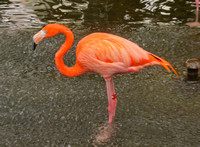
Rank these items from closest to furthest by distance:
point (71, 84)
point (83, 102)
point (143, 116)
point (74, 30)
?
1. point (143, 116)
2. point (83, 102)
3. point (71, 84)
4. point (74, 30)

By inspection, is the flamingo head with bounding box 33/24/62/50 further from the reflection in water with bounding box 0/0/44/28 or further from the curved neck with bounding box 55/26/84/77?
the reflection in water with bounding box 0/0/44/28

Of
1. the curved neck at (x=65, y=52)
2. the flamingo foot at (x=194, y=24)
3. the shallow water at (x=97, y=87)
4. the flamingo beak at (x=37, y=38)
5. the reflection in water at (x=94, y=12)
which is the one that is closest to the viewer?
the flamingo beak at (x=37, y=38)

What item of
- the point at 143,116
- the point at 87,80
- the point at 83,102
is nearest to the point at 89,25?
the point at 87,80

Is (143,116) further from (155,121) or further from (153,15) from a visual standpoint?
(153,15)

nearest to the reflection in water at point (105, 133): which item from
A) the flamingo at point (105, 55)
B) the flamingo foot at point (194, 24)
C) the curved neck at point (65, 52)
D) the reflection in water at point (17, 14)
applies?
the flamingo at point (105, 55)

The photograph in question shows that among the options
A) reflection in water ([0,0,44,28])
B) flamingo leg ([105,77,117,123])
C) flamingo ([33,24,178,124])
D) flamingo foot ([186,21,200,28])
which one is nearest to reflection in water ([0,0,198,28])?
reflection in water ([0,0,44,28])

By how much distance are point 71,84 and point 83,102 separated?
533 millimetres

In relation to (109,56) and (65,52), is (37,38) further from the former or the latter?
(109,56)

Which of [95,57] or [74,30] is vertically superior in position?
[95,57]

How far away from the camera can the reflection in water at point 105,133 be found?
355 centimetres

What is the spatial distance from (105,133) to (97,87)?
39.1 inches

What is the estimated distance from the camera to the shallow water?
143 inches

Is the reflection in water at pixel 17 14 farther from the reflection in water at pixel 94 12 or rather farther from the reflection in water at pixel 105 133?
the reflection in water at pixel 105 133

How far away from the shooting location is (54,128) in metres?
3.76
